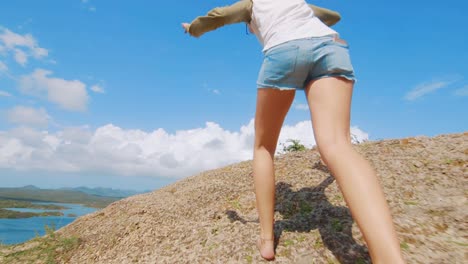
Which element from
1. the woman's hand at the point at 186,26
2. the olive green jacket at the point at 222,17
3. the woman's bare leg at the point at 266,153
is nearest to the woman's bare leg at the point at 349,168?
the woman's bare leg at the point at 266,153

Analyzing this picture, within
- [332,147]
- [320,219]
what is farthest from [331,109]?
[320,219]

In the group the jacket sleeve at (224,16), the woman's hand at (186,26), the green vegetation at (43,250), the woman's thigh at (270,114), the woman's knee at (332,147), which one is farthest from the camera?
the green vegetation at (43,250)

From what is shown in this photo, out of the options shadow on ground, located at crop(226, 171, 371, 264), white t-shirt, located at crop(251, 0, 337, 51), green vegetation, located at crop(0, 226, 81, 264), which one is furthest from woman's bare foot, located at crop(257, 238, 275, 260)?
green vegetation, located at crop(0, 226, 81, 264)

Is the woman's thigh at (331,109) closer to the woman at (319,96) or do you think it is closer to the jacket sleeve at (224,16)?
the woman at (319,96)

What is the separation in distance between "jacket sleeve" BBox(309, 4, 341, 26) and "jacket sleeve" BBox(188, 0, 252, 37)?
841 mm

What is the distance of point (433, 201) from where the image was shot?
4508mm

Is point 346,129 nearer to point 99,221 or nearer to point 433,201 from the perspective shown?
point 433,201

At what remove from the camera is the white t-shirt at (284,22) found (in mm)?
2699

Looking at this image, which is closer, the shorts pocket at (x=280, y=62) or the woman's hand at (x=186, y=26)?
the shorts pocket at (x=280, y=62)

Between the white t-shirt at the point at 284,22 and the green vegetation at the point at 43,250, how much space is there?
15.6 ft

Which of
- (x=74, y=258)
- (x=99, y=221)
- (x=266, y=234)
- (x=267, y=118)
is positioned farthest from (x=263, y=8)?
(x=99, y=221)

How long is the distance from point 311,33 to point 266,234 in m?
1.97

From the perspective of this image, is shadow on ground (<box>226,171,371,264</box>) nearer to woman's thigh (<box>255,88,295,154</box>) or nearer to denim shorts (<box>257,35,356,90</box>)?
woman's thigh (<box>255,88,295,154</box>)

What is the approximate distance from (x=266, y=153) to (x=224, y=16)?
4.41ft
